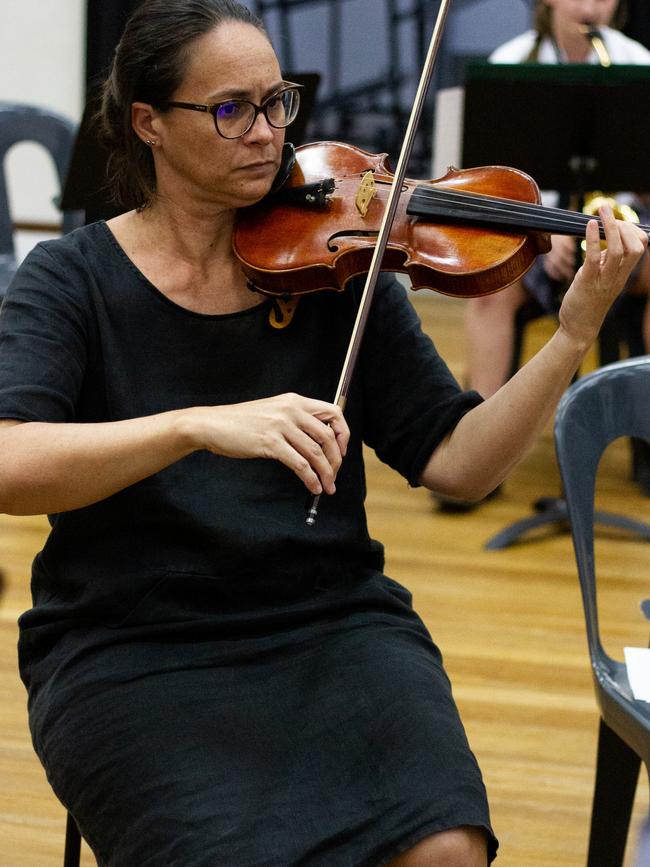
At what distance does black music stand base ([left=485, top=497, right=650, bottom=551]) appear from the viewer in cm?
294

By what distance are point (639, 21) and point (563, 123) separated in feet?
7.86

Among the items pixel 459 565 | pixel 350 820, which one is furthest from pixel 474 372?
pixel 350 820

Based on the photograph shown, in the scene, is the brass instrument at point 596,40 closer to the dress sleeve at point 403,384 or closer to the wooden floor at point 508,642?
the wooden floor at point 508,642

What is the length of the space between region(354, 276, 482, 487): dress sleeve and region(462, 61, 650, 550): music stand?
4.10 ft

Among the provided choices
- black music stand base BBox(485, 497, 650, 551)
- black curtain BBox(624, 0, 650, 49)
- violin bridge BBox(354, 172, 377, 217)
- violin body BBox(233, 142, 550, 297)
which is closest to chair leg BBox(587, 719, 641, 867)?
violin body BBox(233, 142, 550, 297)

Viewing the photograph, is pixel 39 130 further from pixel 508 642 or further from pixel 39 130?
pixel 508 642

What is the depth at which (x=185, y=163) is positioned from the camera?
134 centimetres

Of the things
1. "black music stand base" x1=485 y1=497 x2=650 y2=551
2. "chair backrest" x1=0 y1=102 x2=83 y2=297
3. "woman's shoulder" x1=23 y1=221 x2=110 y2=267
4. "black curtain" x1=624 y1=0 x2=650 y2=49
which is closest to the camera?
"woman's shoulder" x1=23 y1=221 x2=110 y2=267

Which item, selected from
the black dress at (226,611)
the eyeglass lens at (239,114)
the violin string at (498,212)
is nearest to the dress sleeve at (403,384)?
the black dress at (226,611)

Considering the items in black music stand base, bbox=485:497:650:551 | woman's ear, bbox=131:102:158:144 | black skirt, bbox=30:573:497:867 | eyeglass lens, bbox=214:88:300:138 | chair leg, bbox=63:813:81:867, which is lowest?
black music stand base, bbox=485:497:650:551

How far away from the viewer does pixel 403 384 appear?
1.41 metres

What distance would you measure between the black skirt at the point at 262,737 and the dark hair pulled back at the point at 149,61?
0.47 metres

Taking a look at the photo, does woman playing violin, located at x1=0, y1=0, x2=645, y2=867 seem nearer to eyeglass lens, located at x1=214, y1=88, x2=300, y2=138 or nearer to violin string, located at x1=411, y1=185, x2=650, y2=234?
eyeglass lens, located at x1=214, y1=88, x2=300, y2=138

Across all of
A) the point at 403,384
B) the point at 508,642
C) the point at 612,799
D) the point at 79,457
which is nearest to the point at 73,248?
the point at 79,457
